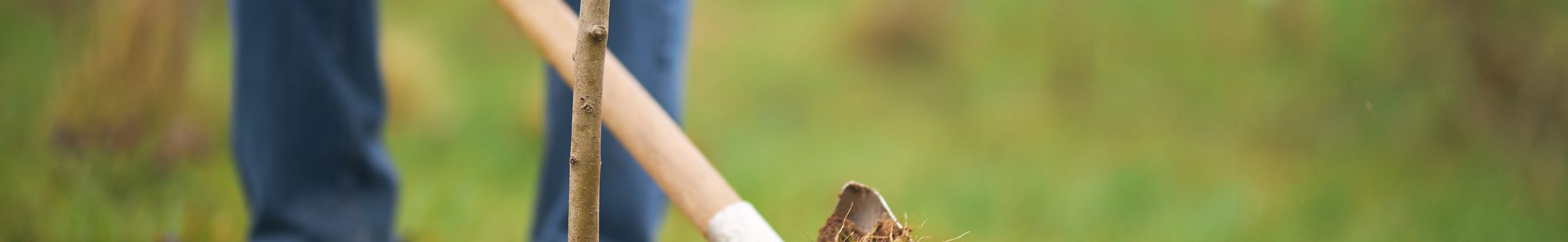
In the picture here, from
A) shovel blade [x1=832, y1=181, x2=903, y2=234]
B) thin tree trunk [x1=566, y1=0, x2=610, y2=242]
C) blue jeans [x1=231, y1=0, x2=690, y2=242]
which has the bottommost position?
shovel blade [x1=832, y1=181, x2=903, y2=234]

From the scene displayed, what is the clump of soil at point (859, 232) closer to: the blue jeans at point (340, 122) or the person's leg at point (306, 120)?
the blue jeans at point (340, 122)

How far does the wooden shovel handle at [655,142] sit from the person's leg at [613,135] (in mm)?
87

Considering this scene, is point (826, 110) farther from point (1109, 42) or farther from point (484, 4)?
point (484, 4)

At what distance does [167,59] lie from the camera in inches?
59.2

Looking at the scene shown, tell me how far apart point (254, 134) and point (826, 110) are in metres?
0.83

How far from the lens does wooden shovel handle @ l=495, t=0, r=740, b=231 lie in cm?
66

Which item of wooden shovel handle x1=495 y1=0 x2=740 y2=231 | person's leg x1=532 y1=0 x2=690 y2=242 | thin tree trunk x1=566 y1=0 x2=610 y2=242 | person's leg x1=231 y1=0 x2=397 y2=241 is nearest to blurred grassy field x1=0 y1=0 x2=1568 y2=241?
person's leg x1=231 y1=0 x2=397 y2=241

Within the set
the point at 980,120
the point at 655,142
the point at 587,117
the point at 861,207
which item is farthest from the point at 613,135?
the point at 980,120

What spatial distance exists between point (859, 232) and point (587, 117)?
0.20 metres

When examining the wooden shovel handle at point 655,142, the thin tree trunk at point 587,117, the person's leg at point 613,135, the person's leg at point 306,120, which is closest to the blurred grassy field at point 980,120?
the person's leg at point 306,120

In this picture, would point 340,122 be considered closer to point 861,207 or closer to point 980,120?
point 861,207

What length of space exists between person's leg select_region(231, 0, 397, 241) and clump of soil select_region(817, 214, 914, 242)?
499mm

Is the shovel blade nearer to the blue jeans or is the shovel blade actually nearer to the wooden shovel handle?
the wooden shovel handle

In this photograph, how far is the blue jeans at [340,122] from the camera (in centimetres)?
86
